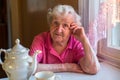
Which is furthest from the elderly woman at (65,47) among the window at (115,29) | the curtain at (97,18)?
the window at (115,29)

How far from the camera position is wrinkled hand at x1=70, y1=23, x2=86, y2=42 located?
1595mm

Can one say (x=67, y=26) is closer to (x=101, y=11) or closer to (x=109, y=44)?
(x=101, y=11)

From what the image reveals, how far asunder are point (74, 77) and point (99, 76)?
18 cm

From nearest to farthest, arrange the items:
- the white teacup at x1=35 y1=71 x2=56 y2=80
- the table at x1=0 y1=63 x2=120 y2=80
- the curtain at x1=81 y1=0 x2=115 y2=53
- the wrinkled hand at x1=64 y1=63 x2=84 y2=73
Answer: the white teacup at x1=35 y1=71 x2=56 y2=80, the table at x1=0 y1=63 x2=120 y2=80, the wrinkled hand at x1=64 y1=63 x2=84 y2=73, the curtain at x1=81 y1=0 x2=115 y2=53

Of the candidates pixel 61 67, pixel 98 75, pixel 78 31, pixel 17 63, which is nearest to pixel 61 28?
pixel 78 31

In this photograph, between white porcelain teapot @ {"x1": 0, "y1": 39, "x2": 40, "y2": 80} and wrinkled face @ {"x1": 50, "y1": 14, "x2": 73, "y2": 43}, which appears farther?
wrinkled face @ {"x1": 50, "y1": 14, "x2": 73, "y2": 43}

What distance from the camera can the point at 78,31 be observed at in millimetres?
1618

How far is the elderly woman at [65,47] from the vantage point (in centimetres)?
158

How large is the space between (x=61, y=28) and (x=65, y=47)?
181 millimetres

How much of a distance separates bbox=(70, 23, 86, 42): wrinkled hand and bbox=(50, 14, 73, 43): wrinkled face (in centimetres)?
4

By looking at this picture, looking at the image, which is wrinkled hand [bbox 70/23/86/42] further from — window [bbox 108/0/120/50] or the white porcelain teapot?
the white porcelain teapot

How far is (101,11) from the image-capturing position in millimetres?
1690

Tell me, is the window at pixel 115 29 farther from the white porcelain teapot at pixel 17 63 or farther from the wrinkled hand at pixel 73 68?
the white porcelain teapot at pixel 17 63

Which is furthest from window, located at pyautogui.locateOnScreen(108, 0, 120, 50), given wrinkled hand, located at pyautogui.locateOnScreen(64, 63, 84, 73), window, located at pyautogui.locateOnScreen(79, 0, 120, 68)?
wrinkled hand, located at pyautogui.locateOnScreen(64, 63, 84, 73)
